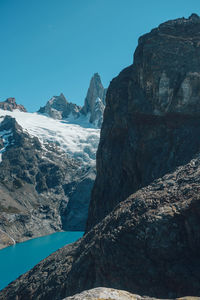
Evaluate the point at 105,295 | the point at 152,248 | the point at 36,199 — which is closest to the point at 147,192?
the point at 152,248

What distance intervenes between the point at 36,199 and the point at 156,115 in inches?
5466

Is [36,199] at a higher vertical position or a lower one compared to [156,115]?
lower

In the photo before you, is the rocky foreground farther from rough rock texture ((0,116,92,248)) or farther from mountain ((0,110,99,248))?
rough rock texture ((0,116,92,248))

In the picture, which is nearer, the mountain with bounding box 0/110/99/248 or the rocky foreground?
the rocky foreground

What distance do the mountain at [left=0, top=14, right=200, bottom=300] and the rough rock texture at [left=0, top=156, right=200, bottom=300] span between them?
0.06 m

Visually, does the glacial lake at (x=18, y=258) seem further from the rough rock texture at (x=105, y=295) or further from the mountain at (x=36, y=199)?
the rough rock texture at (x=105, y=295)

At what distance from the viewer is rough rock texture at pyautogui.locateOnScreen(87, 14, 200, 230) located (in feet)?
122

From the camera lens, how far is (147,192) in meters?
22.6

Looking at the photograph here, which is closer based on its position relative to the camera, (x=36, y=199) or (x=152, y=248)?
(x=152, y=248)

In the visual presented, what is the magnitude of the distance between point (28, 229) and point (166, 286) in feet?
433

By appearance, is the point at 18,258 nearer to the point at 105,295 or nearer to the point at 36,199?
the point at 36,199

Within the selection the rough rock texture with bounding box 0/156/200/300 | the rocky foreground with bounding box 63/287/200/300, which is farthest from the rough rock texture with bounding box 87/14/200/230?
the rocky foreground with bounding box 63/287/200/300

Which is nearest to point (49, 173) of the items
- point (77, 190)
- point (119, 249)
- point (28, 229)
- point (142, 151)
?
point (77, 190)

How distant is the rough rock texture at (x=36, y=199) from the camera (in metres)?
138
